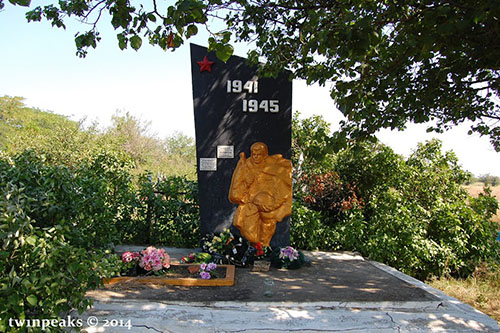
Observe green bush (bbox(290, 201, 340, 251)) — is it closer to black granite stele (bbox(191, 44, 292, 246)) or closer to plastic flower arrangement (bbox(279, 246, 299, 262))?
black granite stele (bbox(191, 44, 292, 246))

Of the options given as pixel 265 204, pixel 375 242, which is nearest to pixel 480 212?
pixel 375 242

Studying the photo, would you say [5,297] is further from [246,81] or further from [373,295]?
[246,81]

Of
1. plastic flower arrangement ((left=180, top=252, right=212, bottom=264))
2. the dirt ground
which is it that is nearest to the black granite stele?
plastic flower arrangement ((left=180, top=252, right=212, bottom=264))

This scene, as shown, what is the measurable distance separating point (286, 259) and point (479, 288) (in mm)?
3348

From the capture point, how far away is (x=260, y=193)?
5453mm

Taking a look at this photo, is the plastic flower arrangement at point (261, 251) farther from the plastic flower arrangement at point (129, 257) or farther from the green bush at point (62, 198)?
the green bush at point (62, 198)

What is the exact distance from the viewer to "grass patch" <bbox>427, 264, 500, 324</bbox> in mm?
4996

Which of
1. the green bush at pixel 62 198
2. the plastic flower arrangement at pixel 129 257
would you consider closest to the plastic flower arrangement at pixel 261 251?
the plastic flower arrangement at pixel 129 257

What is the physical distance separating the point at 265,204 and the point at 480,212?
15.3 feet

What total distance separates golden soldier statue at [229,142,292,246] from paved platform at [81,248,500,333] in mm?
1137

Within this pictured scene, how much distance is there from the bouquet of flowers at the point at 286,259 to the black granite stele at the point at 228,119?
442 millimetres

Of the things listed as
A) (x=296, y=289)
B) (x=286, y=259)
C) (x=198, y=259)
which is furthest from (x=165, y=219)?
(x=296, y=289)

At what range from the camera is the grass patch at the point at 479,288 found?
5.00 metres

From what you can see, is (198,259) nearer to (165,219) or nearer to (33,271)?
(165,219)
